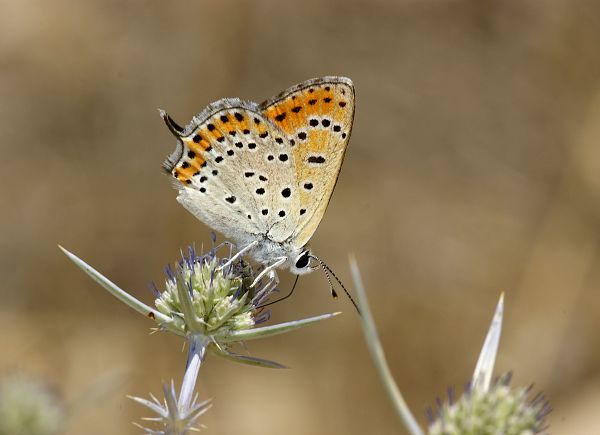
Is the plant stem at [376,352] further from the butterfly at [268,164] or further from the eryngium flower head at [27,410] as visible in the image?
the eryngium flower head at [27,410]

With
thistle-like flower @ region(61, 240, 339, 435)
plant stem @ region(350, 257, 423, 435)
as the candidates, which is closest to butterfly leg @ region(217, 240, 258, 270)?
thistle-like flower @ region(61, 240, 339, 435)

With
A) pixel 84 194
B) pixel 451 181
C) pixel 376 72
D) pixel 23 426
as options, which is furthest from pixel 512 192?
pixel 23 426

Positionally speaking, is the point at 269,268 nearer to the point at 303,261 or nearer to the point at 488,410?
the point at 303,261

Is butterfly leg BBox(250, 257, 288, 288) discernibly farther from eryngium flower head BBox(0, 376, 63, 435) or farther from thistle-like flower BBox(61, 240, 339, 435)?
eryngium flower head BBox(0, 376, 63, 435)

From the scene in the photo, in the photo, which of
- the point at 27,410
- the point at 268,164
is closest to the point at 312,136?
the point at 268,164

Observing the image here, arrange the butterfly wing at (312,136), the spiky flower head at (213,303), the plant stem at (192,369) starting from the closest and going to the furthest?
1. the plant stem at (192,369)
2. the spiky flower head at (213,303)
3. the butterfly wing at (312,136)

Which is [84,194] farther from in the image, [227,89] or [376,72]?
[376,72]

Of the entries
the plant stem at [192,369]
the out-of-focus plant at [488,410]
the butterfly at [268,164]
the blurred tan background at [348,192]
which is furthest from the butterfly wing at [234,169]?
the blurred tan background at [348,192]
